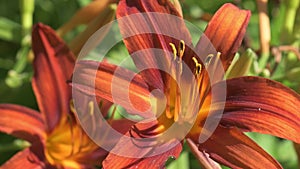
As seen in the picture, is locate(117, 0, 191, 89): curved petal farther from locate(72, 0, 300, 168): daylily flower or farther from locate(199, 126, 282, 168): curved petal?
locate(199, 126, 282, 168): curved petal

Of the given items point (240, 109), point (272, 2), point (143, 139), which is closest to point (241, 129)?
point (240, 109)

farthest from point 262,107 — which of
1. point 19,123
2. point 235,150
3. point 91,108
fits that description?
point 19,123

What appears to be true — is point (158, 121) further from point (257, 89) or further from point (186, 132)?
point (257, 89)

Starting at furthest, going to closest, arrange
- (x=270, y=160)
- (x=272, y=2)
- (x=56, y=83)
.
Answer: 1. (x=272, y=2)
2. (x=56, y=83)
3. (x=270, y=160)

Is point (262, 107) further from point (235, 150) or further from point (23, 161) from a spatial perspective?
point (23, 161)

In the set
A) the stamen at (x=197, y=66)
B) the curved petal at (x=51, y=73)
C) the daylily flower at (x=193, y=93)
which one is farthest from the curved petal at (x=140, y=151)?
the curved petal at (x=51, y=73)
